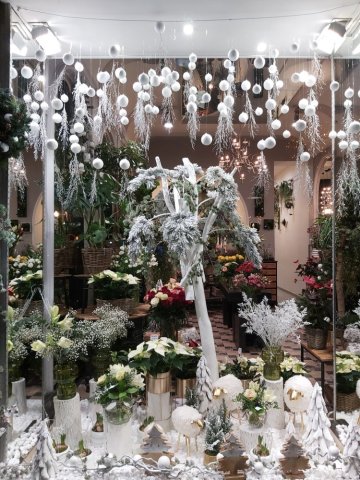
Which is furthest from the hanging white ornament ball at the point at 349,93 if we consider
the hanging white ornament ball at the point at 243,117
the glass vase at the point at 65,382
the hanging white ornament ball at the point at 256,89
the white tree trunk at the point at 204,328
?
the glass vase at the point at 65,382

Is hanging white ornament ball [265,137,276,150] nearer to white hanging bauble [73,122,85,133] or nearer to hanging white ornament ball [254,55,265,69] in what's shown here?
hanging white ornament ball [254,55,265,69]

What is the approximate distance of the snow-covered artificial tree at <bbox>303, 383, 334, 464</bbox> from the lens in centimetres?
229

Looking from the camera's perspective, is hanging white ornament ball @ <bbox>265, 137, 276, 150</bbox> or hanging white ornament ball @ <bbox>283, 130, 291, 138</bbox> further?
hanging white ornament ball @ <bbox>283, 130, 291, 138</bbox>

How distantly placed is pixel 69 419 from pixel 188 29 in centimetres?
267

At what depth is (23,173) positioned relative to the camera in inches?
115

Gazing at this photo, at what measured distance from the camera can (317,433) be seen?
2.36m

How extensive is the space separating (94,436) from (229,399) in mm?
897

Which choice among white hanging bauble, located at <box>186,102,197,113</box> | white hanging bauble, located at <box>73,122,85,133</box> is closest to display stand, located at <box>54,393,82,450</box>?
white hanging bauble, located at <box>73,122,85,133</box>

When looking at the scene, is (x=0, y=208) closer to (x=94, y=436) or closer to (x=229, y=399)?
(x=94, y=436)

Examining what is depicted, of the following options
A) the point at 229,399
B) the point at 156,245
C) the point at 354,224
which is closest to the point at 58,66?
the point at 156,245

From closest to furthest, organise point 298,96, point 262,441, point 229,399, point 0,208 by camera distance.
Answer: point 0,208 → point 262,441 → point 229,399 → point 298,96

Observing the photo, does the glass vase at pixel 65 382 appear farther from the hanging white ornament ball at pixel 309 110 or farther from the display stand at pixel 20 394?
the hanging white ornament ball at pixel 309 110

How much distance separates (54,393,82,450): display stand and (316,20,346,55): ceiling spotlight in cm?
296

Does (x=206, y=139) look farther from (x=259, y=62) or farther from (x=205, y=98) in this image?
(x=259, y=62)
